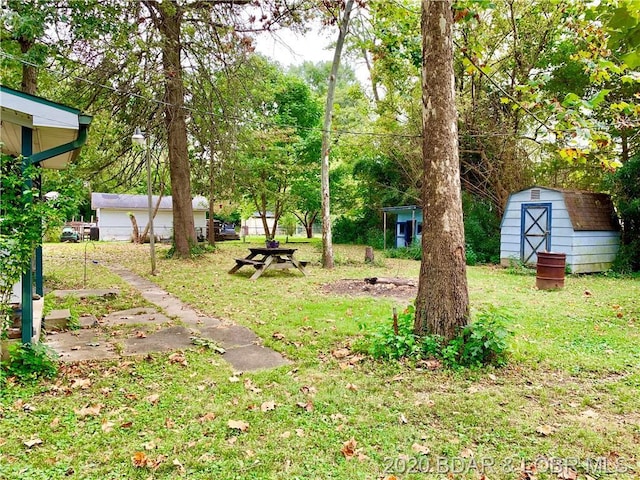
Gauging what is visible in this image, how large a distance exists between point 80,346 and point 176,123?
9417 millimetres

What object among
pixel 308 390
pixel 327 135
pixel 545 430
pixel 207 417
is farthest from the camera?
pixel 327 135

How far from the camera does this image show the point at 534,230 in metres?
12.0

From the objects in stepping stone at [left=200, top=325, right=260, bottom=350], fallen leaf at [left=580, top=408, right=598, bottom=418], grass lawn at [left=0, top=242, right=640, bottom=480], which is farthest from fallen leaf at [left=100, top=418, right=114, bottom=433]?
fallen leaf at [left=580, top=408, right=598, bottom=418]

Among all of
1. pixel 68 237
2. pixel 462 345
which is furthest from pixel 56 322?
pixel 68 237

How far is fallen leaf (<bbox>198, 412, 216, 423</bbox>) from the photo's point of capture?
2.84m

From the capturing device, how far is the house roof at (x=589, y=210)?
36.5ft

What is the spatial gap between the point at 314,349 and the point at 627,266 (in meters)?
10.8

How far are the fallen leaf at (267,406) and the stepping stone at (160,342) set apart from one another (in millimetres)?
1726

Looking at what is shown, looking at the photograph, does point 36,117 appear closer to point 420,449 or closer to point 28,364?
point 28,364

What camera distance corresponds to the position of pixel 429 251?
4078 millimetres

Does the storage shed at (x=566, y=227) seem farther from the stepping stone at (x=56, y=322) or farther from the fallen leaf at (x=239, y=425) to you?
the stepping stone at (x=56, y=322)

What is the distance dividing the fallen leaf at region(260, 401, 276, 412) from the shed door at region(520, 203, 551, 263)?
10825 millimetres

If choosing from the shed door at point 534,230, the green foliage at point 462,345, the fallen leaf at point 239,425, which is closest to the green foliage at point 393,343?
the green foliage at point 462,345

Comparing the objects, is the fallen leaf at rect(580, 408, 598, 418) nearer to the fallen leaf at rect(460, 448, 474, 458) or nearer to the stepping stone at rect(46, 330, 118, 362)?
the fallen leaf at rect(460, 448, 474, 458)
